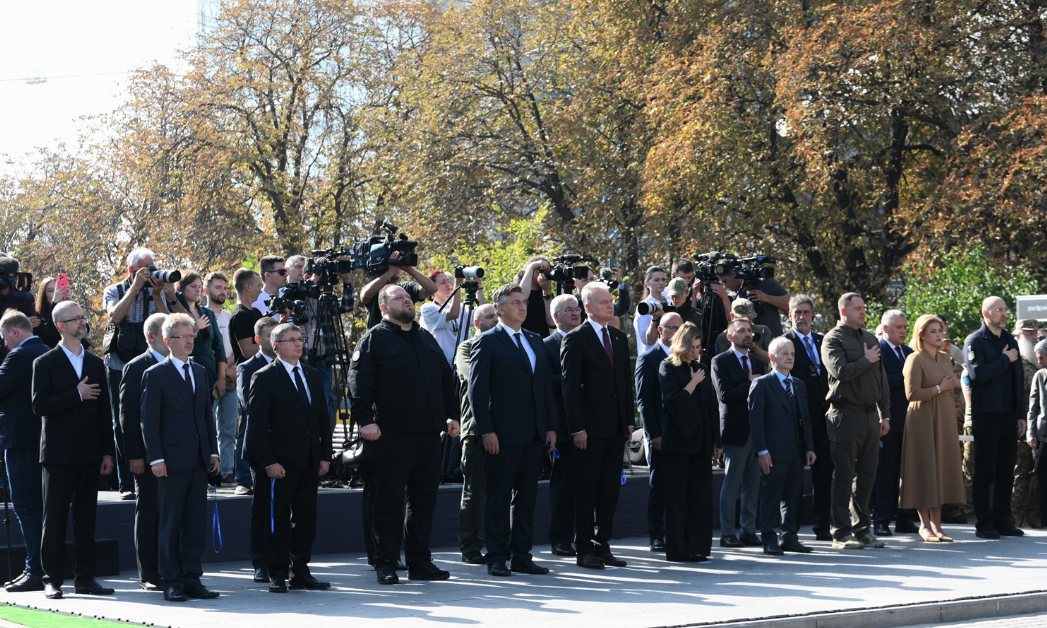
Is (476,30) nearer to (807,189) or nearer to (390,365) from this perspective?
(807,189)

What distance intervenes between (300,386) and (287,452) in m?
0.48

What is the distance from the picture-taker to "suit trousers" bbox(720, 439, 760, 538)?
11914mm

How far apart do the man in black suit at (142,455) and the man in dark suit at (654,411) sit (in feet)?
12.7

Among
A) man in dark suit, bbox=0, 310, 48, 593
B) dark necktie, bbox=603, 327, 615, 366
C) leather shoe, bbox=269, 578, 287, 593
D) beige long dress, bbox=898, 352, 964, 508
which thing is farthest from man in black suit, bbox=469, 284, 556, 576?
beige long dress, bbox=898, 352, 964, 508

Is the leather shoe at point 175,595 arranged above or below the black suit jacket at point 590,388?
below

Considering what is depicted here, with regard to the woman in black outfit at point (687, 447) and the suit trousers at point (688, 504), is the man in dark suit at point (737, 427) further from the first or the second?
the suit trousers at point (688, 504)

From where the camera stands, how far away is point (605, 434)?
1056cm

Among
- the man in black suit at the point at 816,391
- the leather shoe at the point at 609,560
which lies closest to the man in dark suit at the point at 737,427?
the man in black suit at the point at 816,391

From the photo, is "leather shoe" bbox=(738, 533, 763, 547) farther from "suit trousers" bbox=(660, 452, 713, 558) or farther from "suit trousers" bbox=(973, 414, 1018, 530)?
"suit trousers" bbox=(973, 414, 1018, 530)

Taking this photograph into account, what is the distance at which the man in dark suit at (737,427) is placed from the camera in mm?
11773

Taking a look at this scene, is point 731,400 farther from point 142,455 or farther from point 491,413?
point 142,455

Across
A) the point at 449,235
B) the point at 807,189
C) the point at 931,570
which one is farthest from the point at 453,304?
the point at 449,235

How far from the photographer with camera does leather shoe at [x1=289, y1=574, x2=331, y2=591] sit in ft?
7.26

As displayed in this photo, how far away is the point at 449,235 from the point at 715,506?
1859cm
